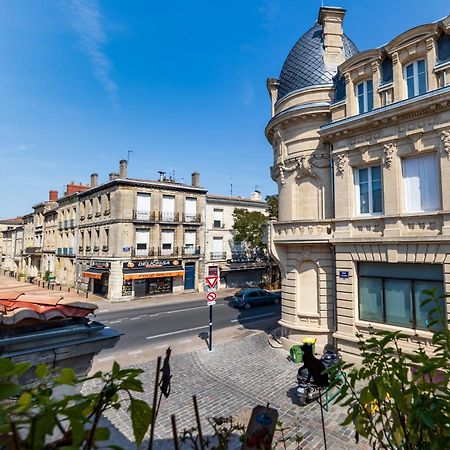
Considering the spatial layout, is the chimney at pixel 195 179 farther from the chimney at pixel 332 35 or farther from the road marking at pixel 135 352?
the road marking at pixel 135 352

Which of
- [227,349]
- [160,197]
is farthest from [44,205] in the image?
[227,349]

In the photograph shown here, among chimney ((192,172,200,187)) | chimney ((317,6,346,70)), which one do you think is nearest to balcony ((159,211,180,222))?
chimney ((192,172,200,187))

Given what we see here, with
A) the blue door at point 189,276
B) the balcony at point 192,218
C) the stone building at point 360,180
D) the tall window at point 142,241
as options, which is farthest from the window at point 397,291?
the balcony at point 192,218

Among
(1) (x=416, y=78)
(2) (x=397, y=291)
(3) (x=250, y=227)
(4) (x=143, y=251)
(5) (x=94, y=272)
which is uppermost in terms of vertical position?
(1) (x=416, y=78)

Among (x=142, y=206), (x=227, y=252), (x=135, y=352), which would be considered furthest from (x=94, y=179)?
(x=135, y=352)

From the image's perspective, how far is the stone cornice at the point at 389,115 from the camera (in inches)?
372

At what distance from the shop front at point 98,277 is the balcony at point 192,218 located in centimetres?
871

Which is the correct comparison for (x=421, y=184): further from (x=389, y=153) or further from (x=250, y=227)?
(x=250, y=227)

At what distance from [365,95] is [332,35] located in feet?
13.7

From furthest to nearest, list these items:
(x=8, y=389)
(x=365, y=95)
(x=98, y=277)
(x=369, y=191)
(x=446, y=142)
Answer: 1. (x=98, y=277)
2. (x=365, y=95)
3. (x=369, y=191)
4. (x=446, y=142)
5. (x=8, y=389)

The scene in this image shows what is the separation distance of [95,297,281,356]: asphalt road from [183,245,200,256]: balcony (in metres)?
7.26

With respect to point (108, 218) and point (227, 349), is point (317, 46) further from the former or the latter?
point (108, 218)

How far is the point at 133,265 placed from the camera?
28.0 metres

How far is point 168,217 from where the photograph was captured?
31.0 metres
